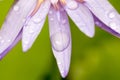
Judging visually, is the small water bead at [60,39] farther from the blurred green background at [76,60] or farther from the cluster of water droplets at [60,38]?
the blurred green background at [76,60]

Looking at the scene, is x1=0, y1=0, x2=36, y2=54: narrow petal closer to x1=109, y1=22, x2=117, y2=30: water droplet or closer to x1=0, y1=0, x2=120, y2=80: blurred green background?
x1=109, y1=22, x2=117, y2=30: water droplet

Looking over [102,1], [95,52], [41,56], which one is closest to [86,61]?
[95,52]

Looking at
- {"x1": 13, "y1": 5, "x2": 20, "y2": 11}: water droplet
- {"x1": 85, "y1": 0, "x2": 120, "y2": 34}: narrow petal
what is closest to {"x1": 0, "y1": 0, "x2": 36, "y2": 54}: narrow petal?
{"x1": 13, "y1": 5, "x2": 20, "y2": 11}: water droplet

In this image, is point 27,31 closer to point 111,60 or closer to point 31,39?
point 31,39

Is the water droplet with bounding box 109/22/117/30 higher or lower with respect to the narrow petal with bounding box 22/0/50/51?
lower

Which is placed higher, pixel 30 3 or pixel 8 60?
pixel 30 3

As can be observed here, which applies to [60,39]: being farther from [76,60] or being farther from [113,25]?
[76,60]
